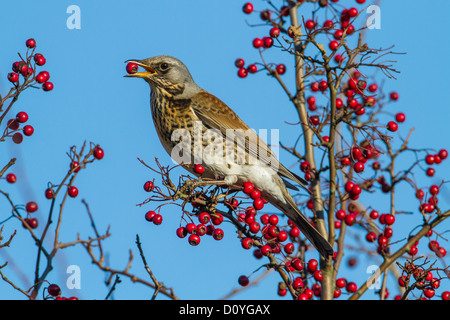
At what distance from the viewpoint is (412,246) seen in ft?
11.6

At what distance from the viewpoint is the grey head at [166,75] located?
14.6 feet

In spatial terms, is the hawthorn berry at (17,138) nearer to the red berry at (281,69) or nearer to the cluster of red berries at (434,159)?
the red berry at (281,69)

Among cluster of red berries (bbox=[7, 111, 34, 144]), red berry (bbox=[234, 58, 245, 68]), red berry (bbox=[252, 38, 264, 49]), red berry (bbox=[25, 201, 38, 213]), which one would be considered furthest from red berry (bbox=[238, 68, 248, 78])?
red berry (bbox=[25, 201, 38, 213])

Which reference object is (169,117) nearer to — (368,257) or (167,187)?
A: (167,187)

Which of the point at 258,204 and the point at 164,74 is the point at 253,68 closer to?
the point at 164,74

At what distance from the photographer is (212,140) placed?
4137mm

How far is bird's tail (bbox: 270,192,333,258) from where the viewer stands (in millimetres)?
3766

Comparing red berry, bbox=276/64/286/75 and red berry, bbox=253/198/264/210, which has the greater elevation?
red berry, bbox=276/64/286/75

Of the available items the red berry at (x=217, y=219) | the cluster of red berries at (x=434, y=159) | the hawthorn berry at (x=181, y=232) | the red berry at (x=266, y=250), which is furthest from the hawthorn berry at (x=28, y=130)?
the cluster of red berries at (x=434, y=159)

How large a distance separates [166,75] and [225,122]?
573 mm

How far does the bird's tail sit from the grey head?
108 cm

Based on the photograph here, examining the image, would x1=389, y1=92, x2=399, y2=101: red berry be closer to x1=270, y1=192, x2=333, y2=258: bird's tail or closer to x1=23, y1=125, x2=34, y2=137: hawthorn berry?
x1=270, y1=192, x2=333, y2=258: bird's tail
